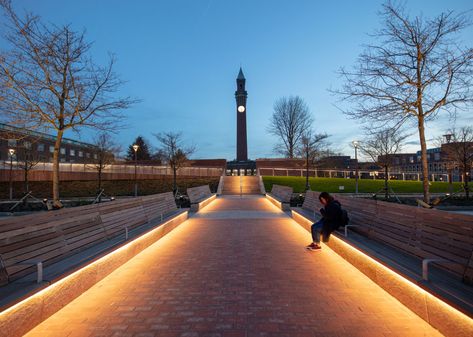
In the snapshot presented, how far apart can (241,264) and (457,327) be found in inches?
136

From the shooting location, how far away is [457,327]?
273cm

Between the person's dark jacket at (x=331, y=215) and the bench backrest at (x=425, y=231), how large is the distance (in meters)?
0.66

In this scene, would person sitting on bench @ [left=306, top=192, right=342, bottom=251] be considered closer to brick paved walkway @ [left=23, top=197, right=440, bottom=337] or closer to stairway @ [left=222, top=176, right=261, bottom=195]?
brick paved walkway @ [left=23, top=197, right=440, bottom=337]

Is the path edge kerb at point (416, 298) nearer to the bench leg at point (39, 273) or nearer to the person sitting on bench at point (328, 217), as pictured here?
the person sitting on bench at point (328, 217)

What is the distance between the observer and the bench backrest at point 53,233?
3453 millimetres

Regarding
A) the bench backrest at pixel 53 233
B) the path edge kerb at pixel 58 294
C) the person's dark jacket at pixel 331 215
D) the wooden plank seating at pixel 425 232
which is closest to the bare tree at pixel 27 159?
the bench backrest at pixel 53 233

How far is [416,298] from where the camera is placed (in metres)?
3.44

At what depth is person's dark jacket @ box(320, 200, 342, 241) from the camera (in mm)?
6180

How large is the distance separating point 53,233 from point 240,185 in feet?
78.9

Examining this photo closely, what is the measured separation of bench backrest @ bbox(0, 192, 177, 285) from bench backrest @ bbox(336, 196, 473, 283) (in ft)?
17.2

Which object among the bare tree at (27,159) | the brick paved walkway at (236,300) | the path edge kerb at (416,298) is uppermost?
the bare tree at (27,159)

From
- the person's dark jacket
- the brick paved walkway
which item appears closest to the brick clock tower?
the person's dark jacket

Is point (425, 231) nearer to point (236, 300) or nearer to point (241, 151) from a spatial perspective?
point (236, 300)

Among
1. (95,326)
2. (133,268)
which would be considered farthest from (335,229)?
(95,326)
